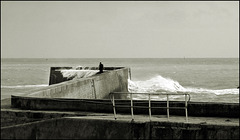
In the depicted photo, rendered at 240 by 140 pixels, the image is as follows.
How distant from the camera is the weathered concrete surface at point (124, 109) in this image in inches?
307

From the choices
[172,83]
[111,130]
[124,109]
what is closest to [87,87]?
[124,109]

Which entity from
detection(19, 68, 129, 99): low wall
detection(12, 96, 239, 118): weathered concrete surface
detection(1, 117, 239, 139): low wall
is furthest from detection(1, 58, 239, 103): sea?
detection(1, 117, 239, 139): low wall

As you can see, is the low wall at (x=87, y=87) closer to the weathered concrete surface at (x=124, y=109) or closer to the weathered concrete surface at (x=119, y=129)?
the weathered concrete surface at (x=124, y=109)

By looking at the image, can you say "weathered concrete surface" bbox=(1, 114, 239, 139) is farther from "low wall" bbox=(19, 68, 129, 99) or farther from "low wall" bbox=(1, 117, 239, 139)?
"low wall" bbox=(19, 68, 129, 99)

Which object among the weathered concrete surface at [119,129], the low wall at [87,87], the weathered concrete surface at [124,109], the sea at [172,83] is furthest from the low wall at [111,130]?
the sea at [172,83]

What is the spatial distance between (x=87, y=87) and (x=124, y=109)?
20.4ft

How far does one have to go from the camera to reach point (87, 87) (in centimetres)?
1409

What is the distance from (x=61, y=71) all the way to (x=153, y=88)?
11899mm

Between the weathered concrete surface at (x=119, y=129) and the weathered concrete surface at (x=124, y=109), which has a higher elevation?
the weathered concrete surface at (x=124, y=109)

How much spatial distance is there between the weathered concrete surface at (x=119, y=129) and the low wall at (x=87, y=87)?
2.35m

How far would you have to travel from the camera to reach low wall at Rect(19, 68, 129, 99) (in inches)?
421

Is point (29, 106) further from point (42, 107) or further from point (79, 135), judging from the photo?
point (79, 135)

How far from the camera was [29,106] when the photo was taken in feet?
27.5

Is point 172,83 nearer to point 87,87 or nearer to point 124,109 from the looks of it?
point 87,87
